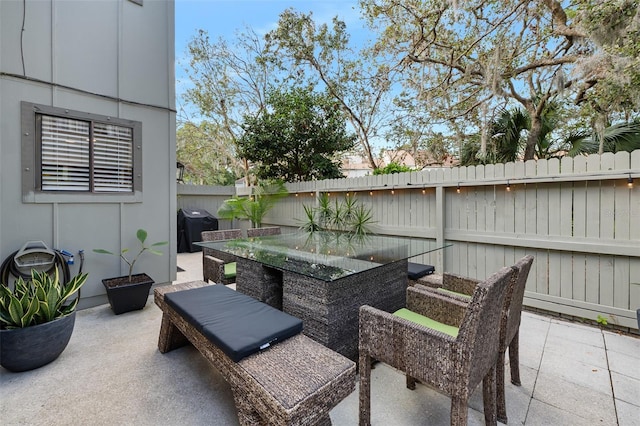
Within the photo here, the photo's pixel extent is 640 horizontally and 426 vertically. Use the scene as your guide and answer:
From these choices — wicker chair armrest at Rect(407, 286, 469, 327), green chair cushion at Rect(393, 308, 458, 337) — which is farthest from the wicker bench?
wicker chair armrest at Rect(407, 286, 469, 327)

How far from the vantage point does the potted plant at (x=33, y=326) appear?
2.03 metres

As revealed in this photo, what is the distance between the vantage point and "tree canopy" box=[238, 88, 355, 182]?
704 cm

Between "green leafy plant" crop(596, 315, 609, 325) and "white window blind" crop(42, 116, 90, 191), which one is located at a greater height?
"white window blind" crop(42, 116, 90, 191)

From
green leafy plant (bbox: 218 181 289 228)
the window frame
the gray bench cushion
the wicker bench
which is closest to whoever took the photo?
the wicker bench

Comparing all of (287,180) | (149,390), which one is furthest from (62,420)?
(287,180)

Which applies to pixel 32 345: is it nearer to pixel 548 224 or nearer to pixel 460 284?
pixel 460 284

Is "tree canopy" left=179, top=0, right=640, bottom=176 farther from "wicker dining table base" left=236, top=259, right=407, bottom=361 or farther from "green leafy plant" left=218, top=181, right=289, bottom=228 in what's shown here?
"wicker dining table base" left=236, top=259, right=407, bottom=361

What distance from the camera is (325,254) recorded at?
2.71 meters

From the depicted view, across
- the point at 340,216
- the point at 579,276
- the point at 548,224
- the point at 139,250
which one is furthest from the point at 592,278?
the point at 139,250

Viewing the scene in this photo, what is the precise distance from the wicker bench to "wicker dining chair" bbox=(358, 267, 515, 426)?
26cm

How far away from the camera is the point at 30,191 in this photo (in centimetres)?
300

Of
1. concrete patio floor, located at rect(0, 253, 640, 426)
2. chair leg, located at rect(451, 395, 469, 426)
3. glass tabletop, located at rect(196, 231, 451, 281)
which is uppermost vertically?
glass tabletop, located at rect(196, 231, 451, 281)

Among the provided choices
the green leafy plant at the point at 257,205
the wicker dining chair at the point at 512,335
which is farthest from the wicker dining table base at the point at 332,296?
the green leafy plant at the point at 257,205

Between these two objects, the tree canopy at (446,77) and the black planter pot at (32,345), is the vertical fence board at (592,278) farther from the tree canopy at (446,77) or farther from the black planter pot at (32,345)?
the black planter pot at (32,345)
